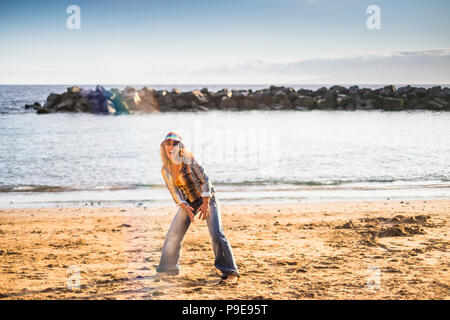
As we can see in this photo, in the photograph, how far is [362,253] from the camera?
246 inches

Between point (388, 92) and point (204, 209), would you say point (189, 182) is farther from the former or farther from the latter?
point (388, 92)

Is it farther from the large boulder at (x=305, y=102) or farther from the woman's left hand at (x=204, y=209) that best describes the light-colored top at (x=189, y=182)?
the large boulder at (x=305, y=102)

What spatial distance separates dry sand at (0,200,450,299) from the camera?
488 centimetres

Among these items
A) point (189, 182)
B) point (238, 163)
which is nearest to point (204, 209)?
point (189, 182)

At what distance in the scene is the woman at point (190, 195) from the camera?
4.78m

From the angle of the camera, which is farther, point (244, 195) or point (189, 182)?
point (244, 195)

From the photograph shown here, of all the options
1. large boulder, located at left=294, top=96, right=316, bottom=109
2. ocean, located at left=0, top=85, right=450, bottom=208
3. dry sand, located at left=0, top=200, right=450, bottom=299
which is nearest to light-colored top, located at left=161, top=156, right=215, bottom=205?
dry sand, located at left=0, top=200, right=450, bottom=299

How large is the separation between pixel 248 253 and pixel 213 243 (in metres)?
1.49

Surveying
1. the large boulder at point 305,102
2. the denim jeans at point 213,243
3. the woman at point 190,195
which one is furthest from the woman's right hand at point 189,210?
the large boulder at point 305,102

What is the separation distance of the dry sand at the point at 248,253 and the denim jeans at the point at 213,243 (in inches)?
6.9

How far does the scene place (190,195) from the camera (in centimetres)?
495

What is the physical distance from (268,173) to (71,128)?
17297mm

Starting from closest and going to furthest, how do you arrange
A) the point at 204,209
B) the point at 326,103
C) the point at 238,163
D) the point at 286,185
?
the point at 204,209 → the point at 286,185 → the point at 238,163 → the point at 326,103
